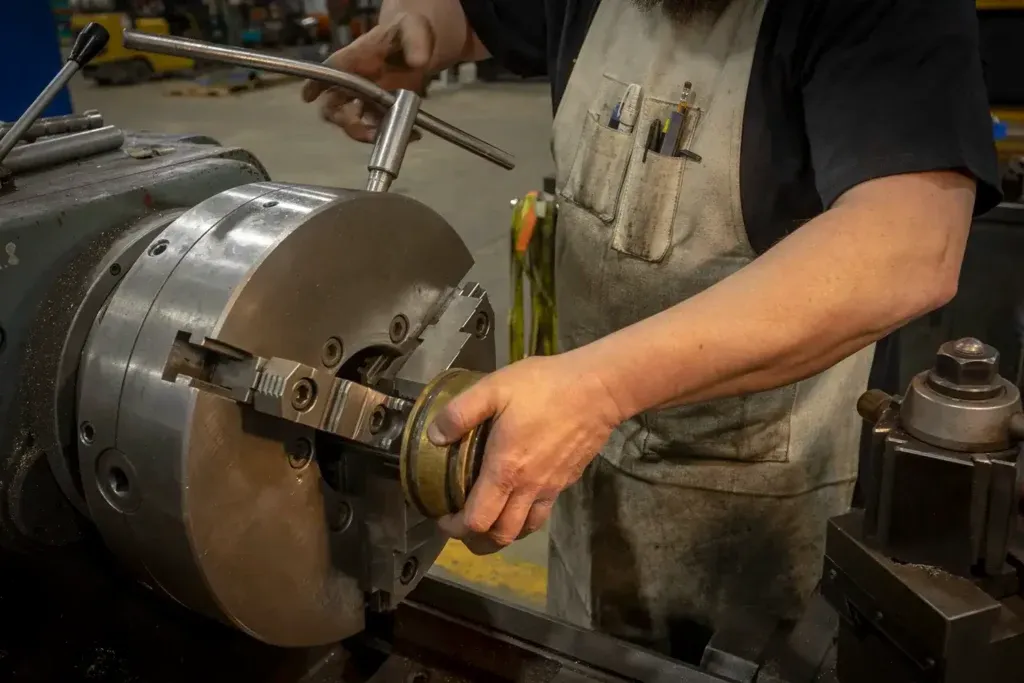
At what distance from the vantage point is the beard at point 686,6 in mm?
798

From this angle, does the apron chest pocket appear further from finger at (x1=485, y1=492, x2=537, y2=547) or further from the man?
finger at (x1=485, y1=492, x2=537, y2=547)

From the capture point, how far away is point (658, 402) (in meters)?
0.55

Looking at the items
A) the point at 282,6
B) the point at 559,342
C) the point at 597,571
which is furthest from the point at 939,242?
the point at 282,6

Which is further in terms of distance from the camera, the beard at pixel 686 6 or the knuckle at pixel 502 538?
the beard at pixel 686 6

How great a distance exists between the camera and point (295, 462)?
0.56 metres

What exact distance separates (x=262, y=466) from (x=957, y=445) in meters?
0.42

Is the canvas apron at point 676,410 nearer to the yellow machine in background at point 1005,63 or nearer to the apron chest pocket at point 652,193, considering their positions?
the apron chest pocket at point 652,193

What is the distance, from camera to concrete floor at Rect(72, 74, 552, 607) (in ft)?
9.57

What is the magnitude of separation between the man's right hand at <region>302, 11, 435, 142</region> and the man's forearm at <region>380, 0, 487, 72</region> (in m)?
0.02

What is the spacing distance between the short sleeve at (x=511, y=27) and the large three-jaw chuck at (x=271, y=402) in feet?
1.63

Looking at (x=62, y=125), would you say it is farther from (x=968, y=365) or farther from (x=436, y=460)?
(x=968, y=365)

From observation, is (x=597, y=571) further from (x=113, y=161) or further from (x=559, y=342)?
(x=113, y=161)

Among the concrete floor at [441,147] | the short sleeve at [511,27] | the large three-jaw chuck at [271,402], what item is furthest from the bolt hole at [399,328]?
the concrete floor at [441,147]

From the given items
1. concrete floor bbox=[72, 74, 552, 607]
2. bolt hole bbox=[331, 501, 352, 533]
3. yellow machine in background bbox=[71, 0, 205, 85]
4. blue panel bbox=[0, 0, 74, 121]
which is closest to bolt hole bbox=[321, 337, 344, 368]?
bolt hole bbox=[331, 501, 352, 533]
